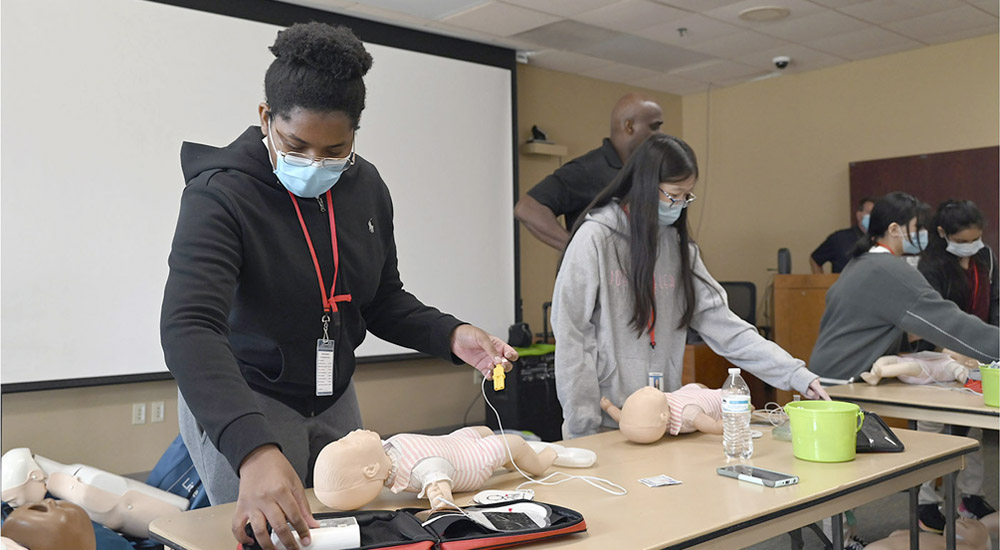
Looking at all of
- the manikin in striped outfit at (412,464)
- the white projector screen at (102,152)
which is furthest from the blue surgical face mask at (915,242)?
the white projector screen at (102,152)

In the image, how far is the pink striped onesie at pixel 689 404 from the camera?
194 centimetres

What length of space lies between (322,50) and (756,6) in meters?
4.21

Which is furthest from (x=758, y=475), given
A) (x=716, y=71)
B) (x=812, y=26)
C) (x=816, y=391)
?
(x=716, y=71)

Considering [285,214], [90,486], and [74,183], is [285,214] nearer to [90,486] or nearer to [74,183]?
[90,486]

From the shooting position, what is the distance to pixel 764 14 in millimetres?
5023

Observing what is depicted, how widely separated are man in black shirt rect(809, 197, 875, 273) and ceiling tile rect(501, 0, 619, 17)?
2.50 meters

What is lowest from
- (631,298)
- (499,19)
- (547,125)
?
(631,298)

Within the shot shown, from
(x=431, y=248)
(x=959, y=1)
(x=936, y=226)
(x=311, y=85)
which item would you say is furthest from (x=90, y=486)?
(x=959, y=1)

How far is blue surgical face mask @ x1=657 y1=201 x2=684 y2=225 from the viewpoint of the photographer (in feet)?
7.42

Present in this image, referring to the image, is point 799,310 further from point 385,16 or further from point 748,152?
point 385,16

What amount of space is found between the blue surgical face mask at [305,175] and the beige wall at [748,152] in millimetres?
3247

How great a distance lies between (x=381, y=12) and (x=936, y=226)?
10.6ft

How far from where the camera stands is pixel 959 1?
489cm

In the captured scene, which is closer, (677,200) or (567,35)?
(677,200)
